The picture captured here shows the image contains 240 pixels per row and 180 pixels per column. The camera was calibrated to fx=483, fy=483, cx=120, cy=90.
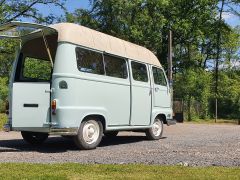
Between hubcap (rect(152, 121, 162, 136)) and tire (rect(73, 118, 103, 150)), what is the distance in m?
3.09

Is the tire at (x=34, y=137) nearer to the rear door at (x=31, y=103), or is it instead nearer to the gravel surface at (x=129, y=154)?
the gravel surface at (x=129, y=154)

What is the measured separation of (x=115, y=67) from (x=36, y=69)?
80.7 inches

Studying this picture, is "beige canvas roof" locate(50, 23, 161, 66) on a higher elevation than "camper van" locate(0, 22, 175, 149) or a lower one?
higher

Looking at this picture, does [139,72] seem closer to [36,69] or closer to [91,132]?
[91,132]

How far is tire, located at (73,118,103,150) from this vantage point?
11312mm

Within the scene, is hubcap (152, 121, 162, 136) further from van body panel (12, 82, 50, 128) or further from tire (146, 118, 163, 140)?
van body panel (12, 82, 50, 128)

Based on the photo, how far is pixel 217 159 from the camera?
9727 millimetres

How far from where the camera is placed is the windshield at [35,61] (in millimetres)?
11797

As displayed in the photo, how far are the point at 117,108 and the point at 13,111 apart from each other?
9.01 feet

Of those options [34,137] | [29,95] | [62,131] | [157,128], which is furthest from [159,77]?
[29,95]

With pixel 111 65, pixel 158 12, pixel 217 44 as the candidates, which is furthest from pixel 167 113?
pixel 217 44

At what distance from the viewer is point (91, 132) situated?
11703mm

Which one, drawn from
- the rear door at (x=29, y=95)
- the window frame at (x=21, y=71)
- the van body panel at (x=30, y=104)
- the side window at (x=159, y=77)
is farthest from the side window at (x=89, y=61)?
the side window at (x=159, y=77)

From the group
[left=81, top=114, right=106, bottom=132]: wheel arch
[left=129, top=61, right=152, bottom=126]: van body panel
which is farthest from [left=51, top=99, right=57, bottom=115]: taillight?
[left=129, top=61, right=152, bottom=126]: van body panel
